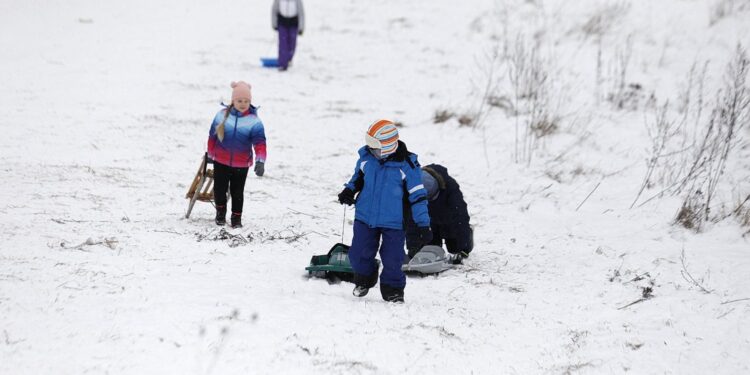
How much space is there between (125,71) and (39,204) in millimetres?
6134

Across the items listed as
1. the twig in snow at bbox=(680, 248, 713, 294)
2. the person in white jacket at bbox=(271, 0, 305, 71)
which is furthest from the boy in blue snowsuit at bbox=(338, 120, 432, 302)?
the person in white jacket at bbox=(271, 0, 305, 71)

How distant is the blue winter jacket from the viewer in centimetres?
392

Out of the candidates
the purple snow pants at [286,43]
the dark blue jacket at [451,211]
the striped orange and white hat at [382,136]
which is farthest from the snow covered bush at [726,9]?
the striped orange and white hat at [382,136]

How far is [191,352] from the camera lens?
2.89 metres

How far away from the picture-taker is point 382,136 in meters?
3.79

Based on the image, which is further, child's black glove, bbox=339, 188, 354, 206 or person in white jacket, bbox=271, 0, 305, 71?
person in white jacket, bbox=271, 0, 305, 71

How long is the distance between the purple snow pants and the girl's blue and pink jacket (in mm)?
7052

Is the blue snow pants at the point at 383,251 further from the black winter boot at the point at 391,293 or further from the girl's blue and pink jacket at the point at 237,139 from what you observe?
the girl's blue and pink jacket at the point at 237,139

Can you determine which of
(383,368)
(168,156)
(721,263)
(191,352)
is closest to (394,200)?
(383,368)

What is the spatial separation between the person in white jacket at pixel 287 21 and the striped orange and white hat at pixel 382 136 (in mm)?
8577

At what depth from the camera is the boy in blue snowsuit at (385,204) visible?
3912 millimetres

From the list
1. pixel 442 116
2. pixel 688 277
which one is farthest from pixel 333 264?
pixel 442 116

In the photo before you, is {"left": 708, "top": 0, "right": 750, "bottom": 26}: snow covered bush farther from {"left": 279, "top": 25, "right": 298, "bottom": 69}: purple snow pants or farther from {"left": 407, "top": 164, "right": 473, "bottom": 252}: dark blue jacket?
{"left": 407, "top": 164, "right": 473, "bottom": 252}: dark blue jacket

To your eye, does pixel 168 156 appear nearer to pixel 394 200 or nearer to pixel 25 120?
pixel 25 120
